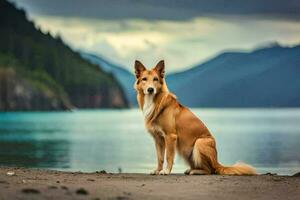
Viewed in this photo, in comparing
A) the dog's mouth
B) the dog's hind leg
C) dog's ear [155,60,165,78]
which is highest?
dog's ear [155,60,165,78]

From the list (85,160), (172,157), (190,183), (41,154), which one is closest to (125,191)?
(190,183)

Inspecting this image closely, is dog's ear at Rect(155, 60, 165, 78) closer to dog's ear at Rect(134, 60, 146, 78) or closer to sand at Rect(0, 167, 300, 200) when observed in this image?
dog's ear at Rect(134, 60, 146, 78)

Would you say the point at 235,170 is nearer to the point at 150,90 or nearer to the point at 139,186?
the point at 150,90

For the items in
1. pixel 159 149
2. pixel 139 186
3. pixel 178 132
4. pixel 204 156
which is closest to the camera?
pixel 139 186

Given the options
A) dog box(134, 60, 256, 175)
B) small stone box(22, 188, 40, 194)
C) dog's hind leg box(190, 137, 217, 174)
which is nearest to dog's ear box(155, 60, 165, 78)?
dog box(134, 60, 256, 175)

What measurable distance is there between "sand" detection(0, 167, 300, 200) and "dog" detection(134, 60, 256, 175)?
2.14 ft

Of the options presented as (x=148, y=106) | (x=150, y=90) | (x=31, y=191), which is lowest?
(x=31, y=191)

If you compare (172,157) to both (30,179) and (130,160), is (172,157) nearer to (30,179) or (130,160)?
(30,179)

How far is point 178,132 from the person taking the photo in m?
18.6

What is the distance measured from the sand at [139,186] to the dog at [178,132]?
65cm

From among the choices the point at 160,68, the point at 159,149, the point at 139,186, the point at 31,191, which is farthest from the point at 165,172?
the point at 31,191

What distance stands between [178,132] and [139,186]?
3075mm

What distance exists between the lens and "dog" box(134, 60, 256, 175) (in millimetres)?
18297

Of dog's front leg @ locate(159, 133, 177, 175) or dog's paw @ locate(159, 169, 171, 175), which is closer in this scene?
dog's front leg @ locate(159, 133, 177, 175)
